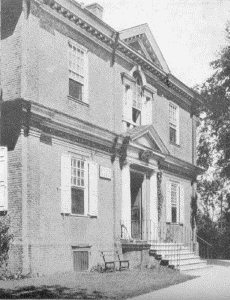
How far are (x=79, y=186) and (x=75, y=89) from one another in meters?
3.04

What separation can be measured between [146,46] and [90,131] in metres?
6.14

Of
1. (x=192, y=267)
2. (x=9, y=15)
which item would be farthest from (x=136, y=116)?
(x=9, y=15)

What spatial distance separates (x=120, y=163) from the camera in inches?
672

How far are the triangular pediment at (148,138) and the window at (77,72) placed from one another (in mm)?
2667

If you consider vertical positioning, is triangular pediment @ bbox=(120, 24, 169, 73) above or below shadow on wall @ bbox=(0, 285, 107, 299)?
above

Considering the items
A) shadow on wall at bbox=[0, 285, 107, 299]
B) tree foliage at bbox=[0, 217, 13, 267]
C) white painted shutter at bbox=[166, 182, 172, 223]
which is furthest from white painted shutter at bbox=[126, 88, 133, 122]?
shadow on wall at bbox=[0, 285, 107, 299]

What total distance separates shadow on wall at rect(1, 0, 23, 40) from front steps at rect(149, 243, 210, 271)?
835 centimetres

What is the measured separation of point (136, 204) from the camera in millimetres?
18875

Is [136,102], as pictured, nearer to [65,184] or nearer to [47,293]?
[65,184]

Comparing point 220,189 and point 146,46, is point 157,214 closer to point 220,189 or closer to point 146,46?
point 146,46

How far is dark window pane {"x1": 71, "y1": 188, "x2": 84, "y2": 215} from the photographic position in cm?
1466

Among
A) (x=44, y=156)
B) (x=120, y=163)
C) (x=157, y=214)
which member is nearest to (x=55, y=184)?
(x=44, y=156)

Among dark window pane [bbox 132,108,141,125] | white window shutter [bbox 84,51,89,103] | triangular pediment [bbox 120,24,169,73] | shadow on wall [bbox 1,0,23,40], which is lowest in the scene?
dark window pane [bbox 132,108,141,125]

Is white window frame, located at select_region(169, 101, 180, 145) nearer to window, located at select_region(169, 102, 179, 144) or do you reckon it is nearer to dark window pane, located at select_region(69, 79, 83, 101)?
window, located at select_region(169, 102, 179, 144)
